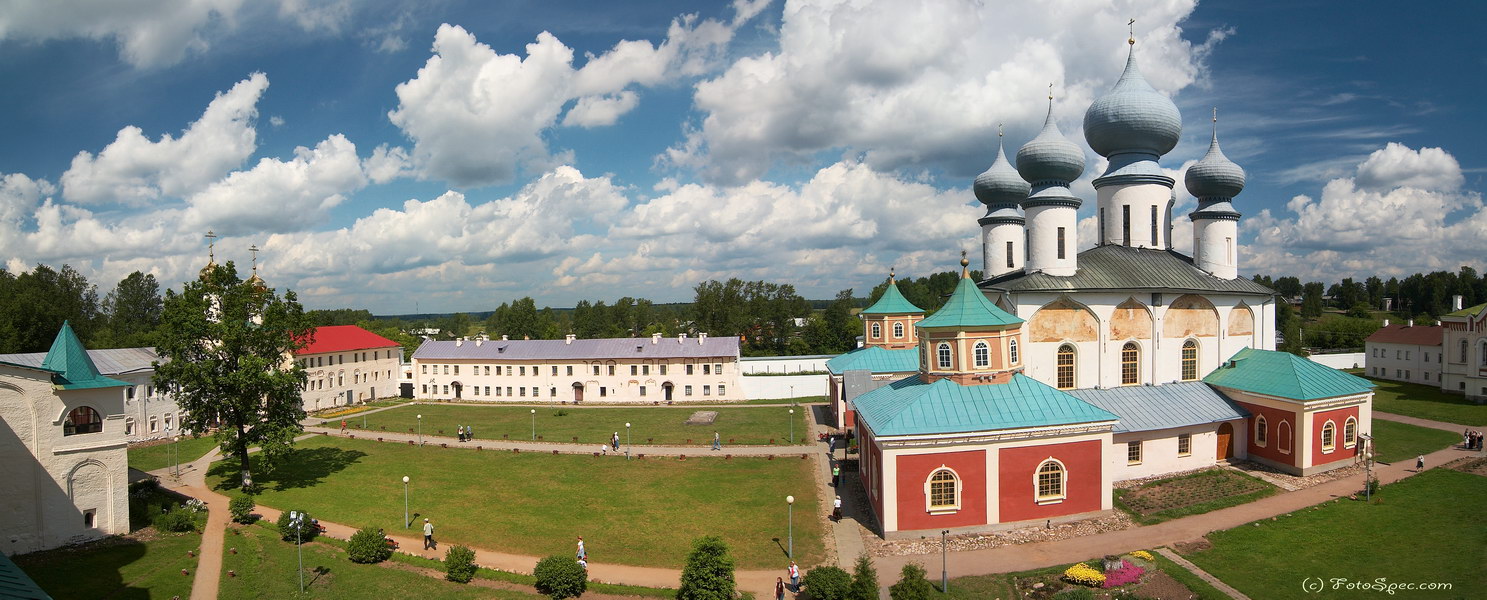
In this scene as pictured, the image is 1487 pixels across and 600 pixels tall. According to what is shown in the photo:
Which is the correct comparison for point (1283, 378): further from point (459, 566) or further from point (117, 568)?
point (117, 568)

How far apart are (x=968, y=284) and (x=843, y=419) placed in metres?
15.2

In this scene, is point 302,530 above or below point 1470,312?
below

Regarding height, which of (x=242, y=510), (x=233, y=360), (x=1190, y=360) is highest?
(x=233, y=360)

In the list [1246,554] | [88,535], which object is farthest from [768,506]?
[88,535]

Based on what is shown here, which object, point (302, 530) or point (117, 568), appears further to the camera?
point (302, 530)

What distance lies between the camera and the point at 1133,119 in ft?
92.9

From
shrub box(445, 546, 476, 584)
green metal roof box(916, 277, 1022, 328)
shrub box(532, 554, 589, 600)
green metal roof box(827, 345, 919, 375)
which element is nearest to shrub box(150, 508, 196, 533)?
shrub box(445, 546, 476, 584)

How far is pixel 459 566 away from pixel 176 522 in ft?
38.0

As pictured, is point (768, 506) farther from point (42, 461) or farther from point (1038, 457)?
point (42, 461)

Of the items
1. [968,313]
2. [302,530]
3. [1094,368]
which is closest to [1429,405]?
[1094,368]

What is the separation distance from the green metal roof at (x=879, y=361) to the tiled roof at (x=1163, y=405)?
12172mm

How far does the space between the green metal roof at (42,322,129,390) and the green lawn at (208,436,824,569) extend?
664cm

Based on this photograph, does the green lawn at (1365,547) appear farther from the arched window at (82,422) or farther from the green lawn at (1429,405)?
the arched window at (82,422)

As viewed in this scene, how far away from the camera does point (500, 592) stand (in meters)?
16.2
